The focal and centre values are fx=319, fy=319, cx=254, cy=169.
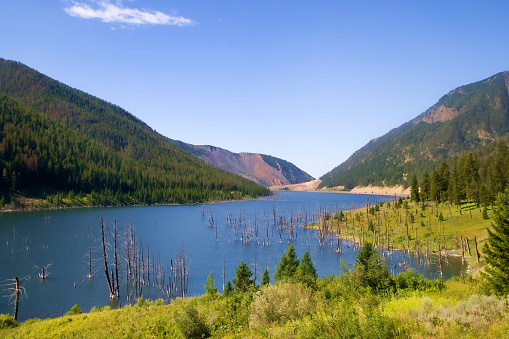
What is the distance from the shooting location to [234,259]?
3066 inches

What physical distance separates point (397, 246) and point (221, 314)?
7297 cm

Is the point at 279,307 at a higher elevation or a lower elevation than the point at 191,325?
higher

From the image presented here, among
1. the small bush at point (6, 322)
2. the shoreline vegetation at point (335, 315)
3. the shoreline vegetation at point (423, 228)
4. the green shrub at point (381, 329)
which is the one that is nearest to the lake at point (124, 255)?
the shoreline vegetation at point (423, 228)

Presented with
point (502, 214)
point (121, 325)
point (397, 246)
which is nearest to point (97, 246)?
point (121, 325)

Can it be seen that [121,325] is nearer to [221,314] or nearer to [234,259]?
[221,314]

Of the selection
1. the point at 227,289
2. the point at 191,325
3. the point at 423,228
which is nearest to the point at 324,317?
the point at 191,325

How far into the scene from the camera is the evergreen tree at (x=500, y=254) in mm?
20156

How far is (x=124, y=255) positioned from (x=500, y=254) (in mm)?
71793

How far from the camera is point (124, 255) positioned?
74.1 meters

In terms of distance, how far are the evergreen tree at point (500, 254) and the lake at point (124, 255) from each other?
4180 cm

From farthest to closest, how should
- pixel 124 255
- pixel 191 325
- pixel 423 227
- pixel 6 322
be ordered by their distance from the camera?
pixel 423 227, pixel 124 255, pixel 6 322, pixel 191 325

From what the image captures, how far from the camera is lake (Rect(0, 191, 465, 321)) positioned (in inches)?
2057

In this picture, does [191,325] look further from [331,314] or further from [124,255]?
[124,255]

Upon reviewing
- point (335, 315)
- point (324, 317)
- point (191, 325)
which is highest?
point (335, 315)
